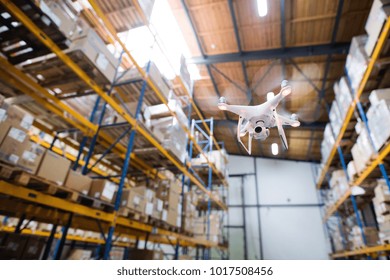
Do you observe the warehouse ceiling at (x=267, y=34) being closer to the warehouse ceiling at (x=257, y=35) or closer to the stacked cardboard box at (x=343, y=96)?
the warehouse ceiling at (x=257, y=35)

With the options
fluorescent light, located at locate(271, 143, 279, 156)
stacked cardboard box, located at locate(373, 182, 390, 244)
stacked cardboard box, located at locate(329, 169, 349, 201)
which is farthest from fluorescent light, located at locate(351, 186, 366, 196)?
fluorescent light, located at locate(271, 143, 279, 156)

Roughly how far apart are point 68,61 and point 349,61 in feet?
20.6

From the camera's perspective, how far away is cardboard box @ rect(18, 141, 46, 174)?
261 centimetres

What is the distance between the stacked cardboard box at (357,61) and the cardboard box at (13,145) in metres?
6.23

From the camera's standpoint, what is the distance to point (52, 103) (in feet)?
14.3

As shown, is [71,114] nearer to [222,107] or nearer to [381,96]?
[222,107]

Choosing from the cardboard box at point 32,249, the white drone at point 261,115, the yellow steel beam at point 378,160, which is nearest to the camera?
the white drone at point 261,115

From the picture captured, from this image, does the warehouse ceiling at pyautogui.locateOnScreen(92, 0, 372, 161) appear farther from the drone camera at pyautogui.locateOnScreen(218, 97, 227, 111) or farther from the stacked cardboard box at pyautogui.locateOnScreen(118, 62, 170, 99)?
the drone camera at pyautogui.locateOnScreen(218, 97, 227, 111)

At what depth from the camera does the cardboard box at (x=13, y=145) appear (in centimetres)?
248

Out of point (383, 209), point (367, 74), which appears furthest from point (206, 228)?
point (367, 74)

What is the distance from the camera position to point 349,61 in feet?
18.7

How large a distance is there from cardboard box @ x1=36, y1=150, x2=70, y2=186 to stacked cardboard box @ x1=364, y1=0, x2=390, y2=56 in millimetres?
5679

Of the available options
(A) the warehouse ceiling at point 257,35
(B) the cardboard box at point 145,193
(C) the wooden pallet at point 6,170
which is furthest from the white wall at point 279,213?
(C) the wooden pallet at point 6,170
